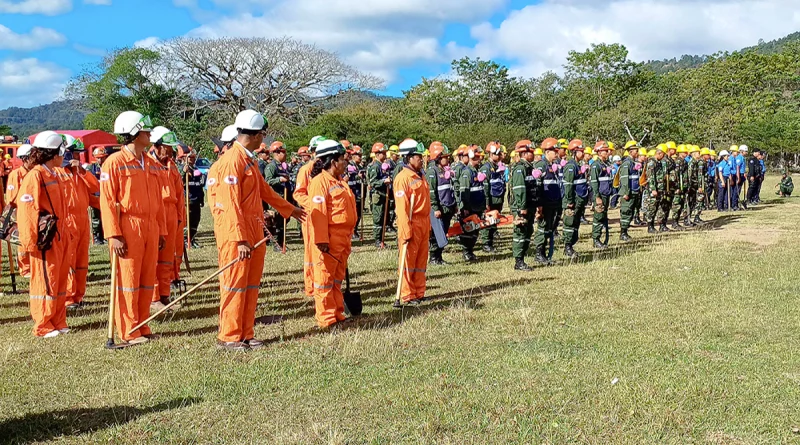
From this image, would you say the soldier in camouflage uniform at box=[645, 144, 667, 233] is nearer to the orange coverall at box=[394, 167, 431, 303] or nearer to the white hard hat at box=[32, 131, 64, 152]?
the orange coverall at box=[394, 167, 431, 303]

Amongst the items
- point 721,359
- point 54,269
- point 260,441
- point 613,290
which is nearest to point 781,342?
point 721,359

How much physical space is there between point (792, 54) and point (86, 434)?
66618 mm

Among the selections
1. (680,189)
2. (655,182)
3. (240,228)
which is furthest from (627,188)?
(240,228)

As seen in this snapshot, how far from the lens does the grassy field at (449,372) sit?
436 centimetres

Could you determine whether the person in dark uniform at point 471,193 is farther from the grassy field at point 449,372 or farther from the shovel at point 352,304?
the shovel at point 352,304

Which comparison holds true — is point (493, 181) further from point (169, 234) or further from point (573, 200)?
point (169, 234)

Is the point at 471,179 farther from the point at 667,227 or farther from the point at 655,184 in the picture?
the point at 667,227

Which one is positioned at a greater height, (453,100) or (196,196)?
(453,100)

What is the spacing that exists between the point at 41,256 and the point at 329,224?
314cm

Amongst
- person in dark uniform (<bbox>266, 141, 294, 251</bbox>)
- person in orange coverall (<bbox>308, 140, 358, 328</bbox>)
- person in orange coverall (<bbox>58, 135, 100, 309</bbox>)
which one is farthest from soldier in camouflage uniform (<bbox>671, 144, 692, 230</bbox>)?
person in orange coverall (<bbox>58, 135, 100, 309</bbox>)

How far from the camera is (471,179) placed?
40.4 ft

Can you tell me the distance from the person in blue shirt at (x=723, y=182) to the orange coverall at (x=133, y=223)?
1922 centimetres

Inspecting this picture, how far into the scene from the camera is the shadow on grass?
169 inches

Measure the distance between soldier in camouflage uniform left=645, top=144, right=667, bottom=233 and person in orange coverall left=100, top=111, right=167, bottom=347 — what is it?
11.8 meters
